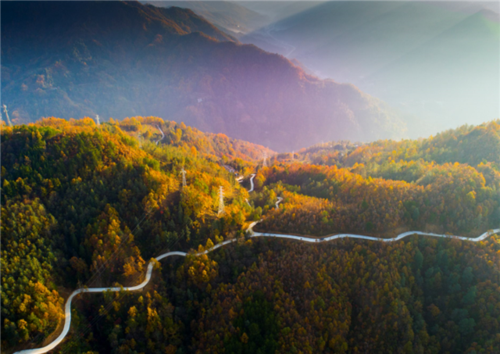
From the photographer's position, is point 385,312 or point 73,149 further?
point 73,149

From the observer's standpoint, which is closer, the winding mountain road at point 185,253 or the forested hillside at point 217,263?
the winding mountain road at point 185,253

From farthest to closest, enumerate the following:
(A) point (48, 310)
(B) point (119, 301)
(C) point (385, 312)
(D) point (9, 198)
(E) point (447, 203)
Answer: (E) point (447, 203) → (D) point (9, 198) → (C) point (385, 312) → (B) point (119, 301) → (A) point (48, 310)

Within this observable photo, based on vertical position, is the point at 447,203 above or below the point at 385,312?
above

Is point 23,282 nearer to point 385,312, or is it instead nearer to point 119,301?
point 119,301

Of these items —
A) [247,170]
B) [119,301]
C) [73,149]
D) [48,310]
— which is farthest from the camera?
[247,170]

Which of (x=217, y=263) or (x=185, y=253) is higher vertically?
(x=217, y=263)

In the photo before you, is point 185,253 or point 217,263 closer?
point 217,263

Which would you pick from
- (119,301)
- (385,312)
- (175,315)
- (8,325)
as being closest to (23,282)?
(8,325)

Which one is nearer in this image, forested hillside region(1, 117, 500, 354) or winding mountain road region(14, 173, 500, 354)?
winding mountain road region(14, 173, 500, 354)
